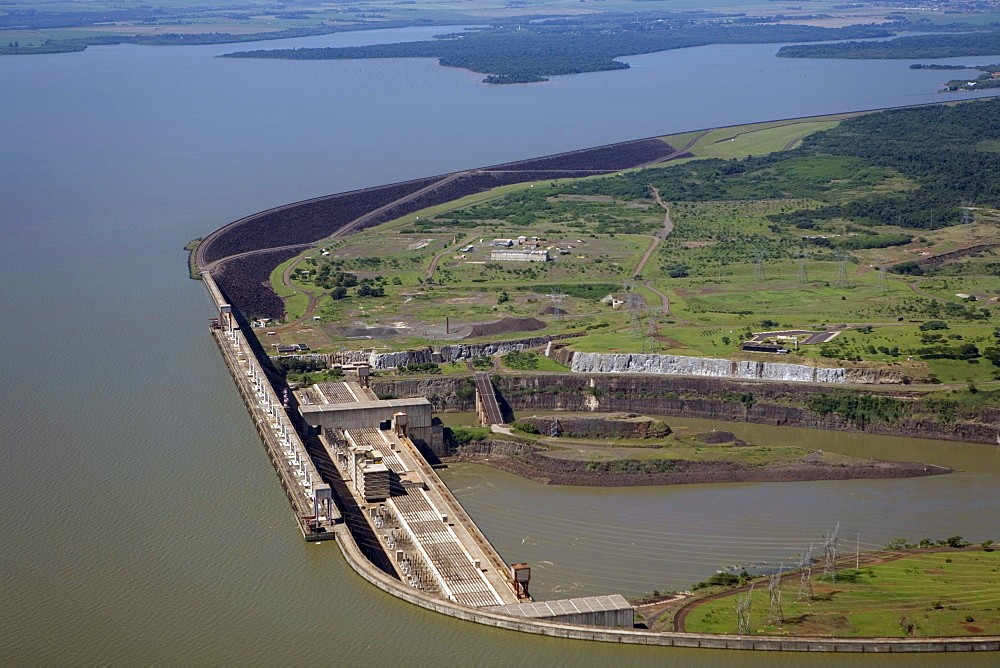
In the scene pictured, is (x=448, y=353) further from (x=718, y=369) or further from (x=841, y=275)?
(x=841, y=275)

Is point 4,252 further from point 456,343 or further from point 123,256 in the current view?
point 456,343

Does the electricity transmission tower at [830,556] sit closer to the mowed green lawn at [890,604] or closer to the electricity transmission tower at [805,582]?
the mowed green lawn at [890,604]

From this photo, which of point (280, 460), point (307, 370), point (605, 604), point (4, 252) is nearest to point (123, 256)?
point (4, 252)

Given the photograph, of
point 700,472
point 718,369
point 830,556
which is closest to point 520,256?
point 718,369

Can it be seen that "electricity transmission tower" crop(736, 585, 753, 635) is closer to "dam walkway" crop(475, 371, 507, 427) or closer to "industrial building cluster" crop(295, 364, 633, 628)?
"industrial building cluster" crop(295, 364, 633, 628)

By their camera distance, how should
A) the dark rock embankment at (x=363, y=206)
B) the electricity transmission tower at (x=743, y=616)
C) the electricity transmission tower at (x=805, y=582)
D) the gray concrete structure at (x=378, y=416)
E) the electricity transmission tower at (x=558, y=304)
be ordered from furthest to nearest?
the dark rock embankment at (x=363, y=206)
the electricity transmission tower at (x=558, y=304)
the gray concrete structure at (x=378, y=416)
the electricity transmission tower at (x=805, y=582)
the electricity transmission tower at (x=743, y=616)

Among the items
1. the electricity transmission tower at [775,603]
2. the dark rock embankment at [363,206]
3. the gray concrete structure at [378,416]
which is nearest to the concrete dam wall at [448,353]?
the gray concrete structure at [378,416]

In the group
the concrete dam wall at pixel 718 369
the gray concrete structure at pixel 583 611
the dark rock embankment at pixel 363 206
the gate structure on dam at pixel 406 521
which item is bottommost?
the dark rock embankment at pixel 363 206

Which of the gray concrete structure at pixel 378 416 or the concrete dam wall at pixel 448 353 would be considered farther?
the concrete dam wall at pixel 448 353
